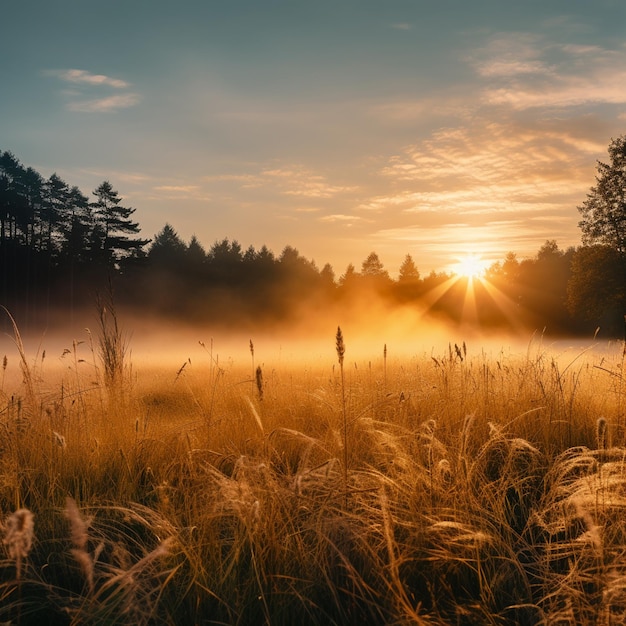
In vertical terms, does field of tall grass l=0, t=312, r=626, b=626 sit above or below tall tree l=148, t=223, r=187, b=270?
below

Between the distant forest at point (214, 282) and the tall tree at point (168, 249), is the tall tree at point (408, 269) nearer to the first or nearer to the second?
the distant forest at point (214, 282)

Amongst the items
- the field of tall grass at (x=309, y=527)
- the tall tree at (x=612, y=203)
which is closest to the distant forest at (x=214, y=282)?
the tall tree at (x=612, y=203)

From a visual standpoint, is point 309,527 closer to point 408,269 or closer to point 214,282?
point 214,282

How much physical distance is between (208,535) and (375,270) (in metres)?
55.8

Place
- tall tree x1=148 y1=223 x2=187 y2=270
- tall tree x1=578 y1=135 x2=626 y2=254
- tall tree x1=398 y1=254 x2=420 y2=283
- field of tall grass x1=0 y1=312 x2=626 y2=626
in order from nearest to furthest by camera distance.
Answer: field of tall grass x1=0 y1=312 x2=626 y2=626, tall tree x1=578 y1=135 x2=626 y2=254, tall tree x1=148 y1=223 x2=187 y2=270, tall tree x1=398 y1=254 x2=420 y2=283

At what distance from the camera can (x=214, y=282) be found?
134 feet

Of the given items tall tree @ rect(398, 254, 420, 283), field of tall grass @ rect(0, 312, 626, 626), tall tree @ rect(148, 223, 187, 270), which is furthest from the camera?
tall tree @ rect(398, 254, 420, 283)

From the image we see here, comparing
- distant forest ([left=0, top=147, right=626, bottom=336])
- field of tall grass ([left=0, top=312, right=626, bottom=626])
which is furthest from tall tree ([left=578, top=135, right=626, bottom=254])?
field of tall grass ([left=0, top=312, right=626, bottom=626])

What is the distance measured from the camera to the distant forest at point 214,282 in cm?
2798

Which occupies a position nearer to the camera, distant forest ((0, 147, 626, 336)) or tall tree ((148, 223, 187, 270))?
distant forest ((0, 147, 626, 336))

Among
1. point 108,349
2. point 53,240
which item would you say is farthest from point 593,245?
point 53,240

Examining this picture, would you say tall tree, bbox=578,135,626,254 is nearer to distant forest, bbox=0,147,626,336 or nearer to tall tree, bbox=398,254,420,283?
distant forest, bbox=0,147,626,336

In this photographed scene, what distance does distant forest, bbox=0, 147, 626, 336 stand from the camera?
28.0 meters

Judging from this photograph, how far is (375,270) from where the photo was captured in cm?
5775
